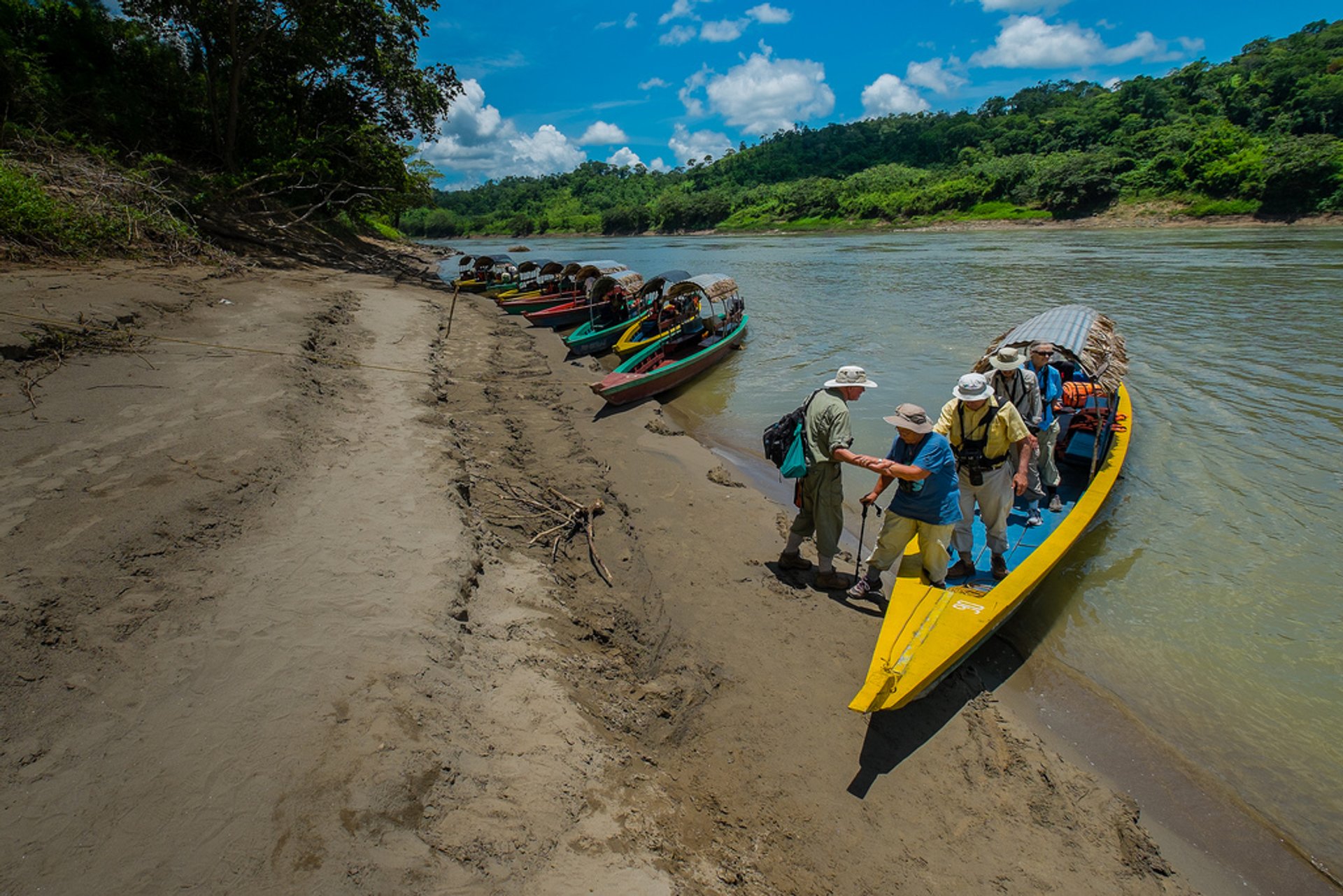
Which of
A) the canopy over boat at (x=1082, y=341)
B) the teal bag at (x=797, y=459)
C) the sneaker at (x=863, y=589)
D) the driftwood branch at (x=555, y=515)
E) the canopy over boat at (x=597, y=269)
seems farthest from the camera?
the canopy over boat at (x=597, y=269)

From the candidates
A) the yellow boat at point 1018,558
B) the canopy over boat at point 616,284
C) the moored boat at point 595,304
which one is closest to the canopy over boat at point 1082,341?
the yellow boat at point 1018,558

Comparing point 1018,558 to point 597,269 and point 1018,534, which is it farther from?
point 597,269

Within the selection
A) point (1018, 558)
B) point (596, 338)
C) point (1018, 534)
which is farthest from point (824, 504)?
point (596, 338)

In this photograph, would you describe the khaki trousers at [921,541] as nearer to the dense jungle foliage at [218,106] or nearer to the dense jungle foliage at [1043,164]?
the dense jungle foliage at [218,106]

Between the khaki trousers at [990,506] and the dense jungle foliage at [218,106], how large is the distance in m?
15.2

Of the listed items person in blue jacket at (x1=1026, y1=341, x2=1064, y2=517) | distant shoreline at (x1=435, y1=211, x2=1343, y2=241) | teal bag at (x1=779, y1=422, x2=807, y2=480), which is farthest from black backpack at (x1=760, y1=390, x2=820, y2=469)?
distant shoreline at (x1=435, y1=211, x2=1343, y2=241)

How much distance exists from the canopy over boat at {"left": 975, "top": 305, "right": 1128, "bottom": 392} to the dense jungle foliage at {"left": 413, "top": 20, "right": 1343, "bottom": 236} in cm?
2211

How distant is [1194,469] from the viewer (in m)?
8.29

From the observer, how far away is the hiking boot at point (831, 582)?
5.61m

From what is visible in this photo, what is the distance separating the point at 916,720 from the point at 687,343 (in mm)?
11146

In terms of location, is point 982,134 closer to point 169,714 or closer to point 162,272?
point 162,272

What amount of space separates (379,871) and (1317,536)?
906 cm

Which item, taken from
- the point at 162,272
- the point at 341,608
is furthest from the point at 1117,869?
the point at 162,272

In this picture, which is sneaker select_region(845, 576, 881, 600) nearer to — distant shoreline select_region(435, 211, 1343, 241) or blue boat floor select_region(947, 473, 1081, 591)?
blue boat floor select_region(947, 473, 1081, 591)
